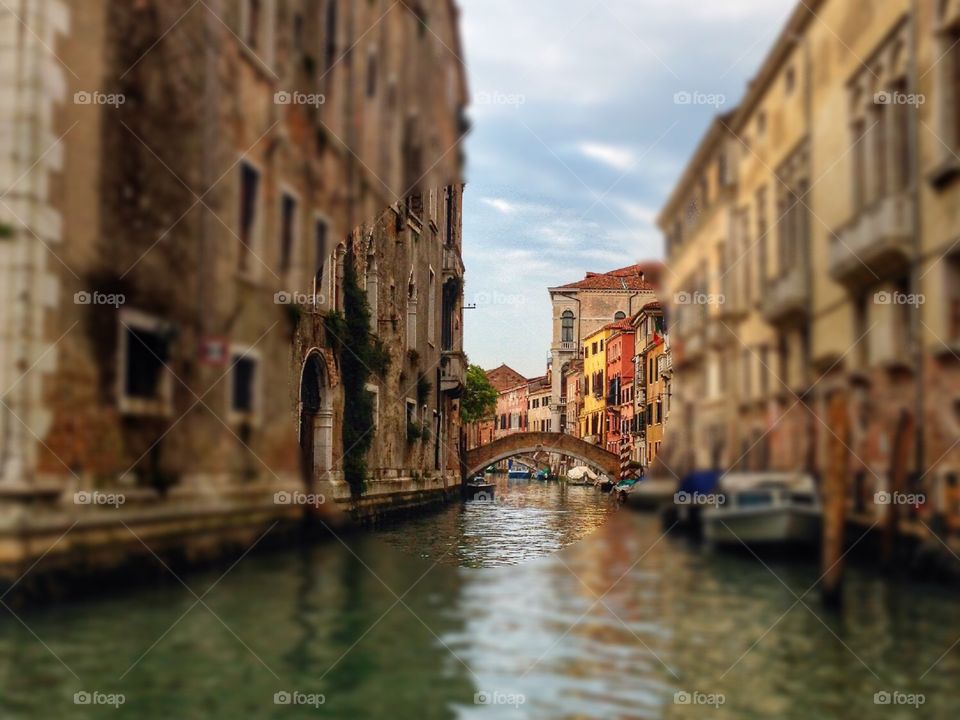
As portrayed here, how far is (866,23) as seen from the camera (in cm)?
171

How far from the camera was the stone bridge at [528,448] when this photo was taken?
9.96ft

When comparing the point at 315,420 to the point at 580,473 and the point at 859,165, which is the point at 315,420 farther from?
the point at 859,165

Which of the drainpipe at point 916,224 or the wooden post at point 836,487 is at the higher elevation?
the drainpipe at point 916,224

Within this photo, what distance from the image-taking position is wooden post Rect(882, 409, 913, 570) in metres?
1.74

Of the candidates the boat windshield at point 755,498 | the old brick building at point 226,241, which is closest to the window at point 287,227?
the old brick building at point 226,241

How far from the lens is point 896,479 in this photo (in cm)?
176

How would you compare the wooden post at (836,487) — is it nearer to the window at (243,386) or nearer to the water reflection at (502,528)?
the water reflection at (502,528)

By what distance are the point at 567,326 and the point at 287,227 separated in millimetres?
620

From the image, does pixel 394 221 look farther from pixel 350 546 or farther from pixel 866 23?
pixel 866 23

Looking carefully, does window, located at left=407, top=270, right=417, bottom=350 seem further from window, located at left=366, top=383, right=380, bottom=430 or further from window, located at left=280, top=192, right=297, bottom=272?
window, located at left=280, top=192, right=297, bottom=272

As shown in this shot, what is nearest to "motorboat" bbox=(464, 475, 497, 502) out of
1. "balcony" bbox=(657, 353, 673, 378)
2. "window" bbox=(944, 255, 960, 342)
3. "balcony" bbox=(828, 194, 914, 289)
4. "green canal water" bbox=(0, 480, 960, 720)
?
"green canal water" bbox=(0, 480, 960, 720)

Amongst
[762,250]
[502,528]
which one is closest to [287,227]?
[762,250]

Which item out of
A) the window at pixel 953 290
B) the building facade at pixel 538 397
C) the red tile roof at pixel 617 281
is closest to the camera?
the window at pixel 953 290

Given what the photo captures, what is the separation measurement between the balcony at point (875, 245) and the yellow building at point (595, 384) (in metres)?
0.78
